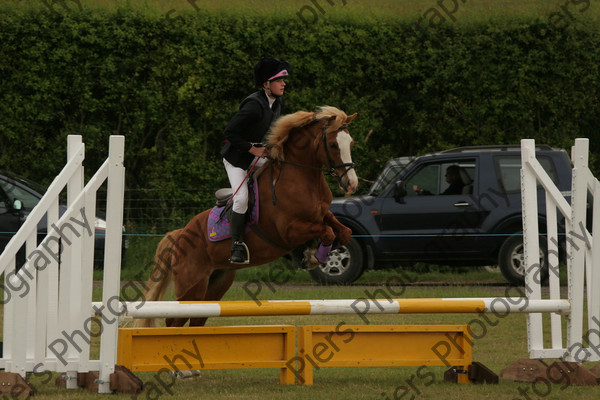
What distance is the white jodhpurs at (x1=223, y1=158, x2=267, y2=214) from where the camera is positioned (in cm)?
680

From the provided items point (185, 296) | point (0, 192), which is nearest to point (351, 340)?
point (185, 296)

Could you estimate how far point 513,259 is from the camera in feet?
40.2

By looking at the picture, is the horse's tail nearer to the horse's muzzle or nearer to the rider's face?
the rider's face

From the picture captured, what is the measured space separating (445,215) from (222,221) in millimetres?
5966

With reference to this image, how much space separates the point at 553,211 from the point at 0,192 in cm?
820

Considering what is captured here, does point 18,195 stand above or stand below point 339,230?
above

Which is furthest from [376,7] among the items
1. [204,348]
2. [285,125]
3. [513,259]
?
[204,348]

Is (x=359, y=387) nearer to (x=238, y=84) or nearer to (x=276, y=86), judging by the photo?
(x=276, y=86)

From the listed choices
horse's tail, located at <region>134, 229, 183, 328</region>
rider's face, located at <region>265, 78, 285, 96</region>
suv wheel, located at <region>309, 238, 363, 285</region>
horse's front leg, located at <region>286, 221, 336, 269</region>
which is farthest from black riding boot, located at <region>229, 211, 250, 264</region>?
suv wheel, located at <region>309, 238, 363, 285</region>

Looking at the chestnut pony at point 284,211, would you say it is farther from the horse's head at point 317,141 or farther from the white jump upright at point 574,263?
the white jump upright at point 574,263

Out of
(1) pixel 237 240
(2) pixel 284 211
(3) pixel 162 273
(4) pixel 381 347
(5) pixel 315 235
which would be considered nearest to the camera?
(4) pixel 381 347

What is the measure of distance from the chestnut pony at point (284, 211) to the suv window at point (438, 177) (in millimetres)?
5863

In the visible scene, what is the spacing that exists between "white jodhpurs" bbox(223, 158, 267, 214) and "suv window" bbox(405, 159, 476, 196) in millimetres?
5909

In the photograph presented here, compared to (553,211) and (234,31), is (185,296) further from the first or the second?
(234,31)
